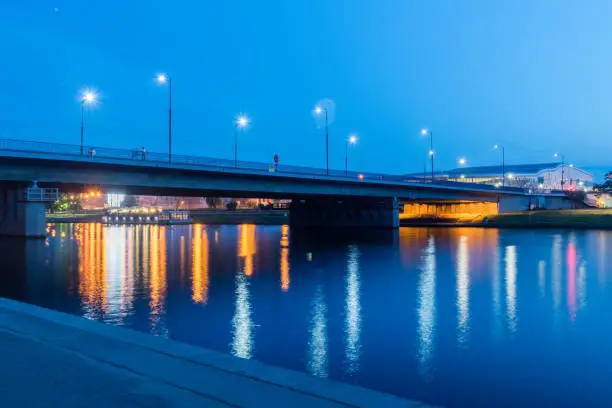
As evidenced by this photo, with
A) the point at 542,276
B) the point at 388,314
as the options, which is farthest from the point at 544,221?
the point at 388,314

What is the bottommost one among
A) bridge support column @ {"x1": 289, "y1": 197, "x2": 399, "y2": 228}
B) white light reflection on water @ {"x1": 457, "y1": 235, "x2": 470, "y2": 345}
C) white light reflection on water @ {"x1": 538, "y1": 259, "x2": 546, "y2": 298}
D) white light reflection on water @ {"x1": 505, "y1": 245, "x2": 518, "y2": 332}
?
white light reflection on water @ {"x1": 538, "y1": 259, "x2": 546, "y2": 298}

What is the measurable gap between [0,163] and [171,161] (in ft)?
44.9

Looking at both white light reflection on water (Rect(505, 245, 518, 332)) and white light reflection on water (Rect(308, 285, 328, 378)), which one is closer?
white light reflection on water (Rect(308, 285, 328, 378))

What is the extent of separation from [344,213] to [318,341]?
7679 centimetres

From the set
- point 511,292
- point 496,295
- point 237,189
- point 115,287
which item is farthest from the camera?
point 237,189

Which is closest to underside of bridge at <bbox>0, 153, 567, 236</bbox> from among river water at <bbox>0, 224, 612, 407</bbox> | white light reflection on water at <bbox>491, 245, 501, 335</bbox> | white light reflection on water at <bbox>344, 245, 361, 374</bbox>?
river water at <bbox>0, 224, 612, 407</bbox>

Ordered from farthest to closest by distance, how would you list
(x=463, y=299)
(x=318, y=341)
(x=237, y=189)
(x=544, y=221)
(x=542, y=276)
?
(x=544, y=221) < (x=237, y=189) < (x=542, y=276) < (x=463, y=299) < (x=318, y=341)

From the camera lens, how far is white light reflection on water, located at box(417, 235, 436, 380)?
11.5 metres

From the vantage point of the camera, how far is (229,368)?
793cm

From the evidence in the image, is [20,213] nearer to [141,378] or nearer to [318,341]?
[318,341]

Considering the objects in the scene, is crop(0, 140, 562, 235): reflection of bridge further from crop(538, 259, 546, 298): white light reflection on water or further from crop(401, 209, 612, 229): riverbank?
crop(538, 259, 546, 298): white light reflection on water

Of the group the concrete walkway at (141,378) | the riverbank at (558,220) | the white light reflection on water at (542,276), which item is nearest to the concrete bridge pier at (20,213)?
the white light reflection on water at (542,276)

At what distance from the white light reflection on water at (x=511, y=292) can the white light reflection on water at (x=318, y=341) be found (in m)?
4.94

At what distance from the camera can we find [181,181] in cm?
5450
